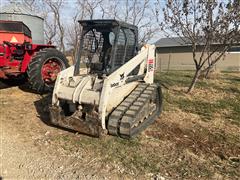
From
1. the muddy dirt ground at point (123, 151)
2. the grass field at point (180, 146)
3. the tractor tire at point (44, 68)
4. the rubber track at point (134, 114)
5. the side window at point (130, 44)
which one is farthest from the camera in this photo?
the tractor tire at point (44, 68)

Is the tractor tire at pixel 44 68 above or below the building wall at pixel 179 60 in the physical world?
above

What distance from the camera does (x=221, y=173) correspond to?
5051 mm

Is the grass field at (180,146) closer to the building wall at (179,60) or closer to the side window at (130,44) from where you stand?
the side window at (130,44)

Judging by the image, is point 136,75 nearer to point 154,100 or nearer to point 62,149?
point 154,100

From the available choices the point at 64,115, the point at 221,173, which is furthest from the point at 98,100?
the point at 221,173

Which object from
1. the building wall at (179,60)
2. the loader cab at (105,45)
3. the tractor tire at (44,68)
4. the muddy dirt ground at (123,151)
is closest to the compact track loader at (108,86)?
the loader cab at (105,45)

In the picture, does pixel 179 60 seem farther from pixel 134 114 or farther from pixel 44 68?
pixel 134 114

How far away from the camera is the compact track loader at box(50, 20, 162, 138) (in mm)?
6258

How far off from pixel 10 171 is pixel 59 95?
2.15m

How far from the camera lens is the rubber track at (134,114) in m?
6.17

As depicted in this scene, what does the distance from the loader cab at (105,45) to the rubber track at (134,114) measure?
78 centimetres

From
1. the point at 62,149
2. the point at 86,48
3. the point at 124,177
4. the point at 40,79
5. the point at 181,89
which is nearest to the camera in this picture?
the point at 124,177

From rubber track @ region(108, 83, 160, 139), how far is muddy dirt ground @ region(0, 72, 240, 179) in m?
0.18

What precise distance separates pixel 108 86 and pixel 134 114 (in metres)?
0.73
